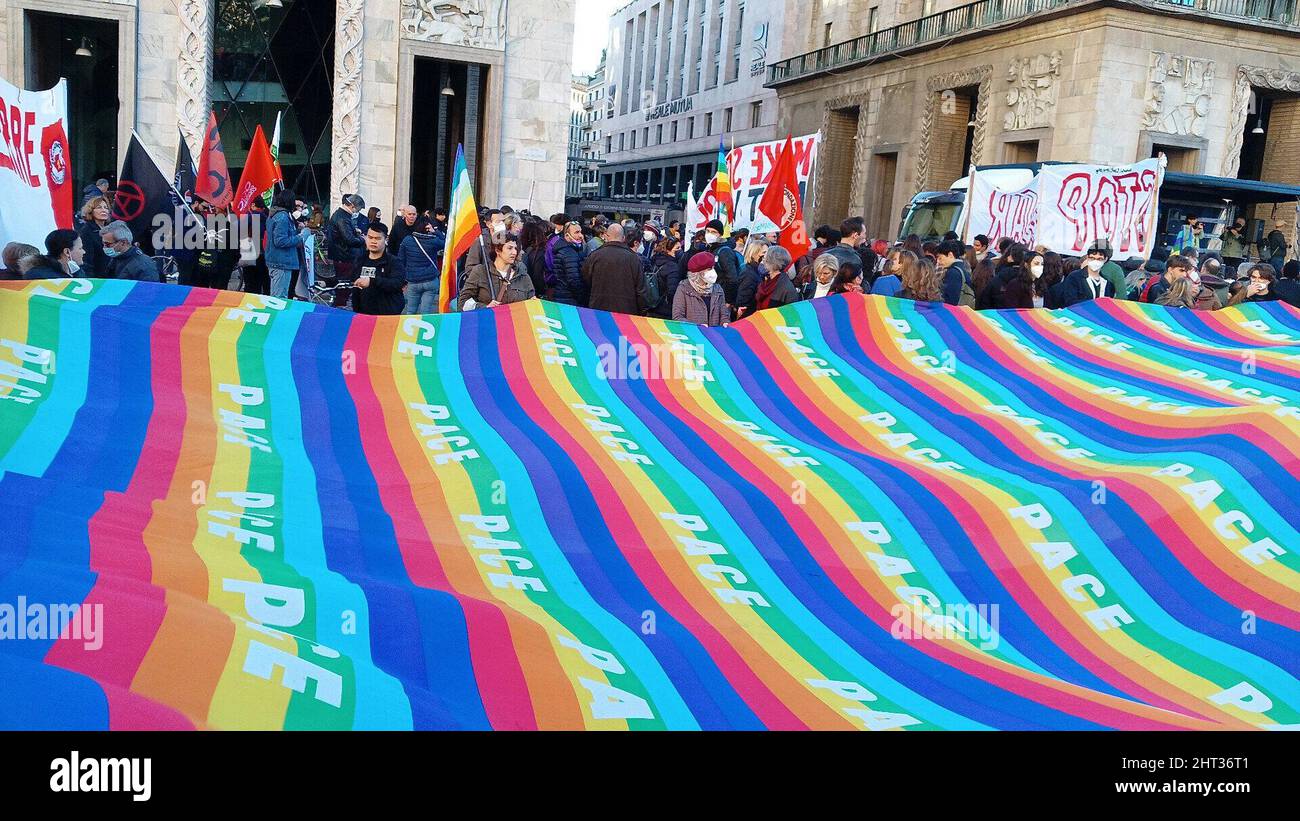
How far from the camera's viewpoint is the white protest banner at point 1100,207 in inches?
590

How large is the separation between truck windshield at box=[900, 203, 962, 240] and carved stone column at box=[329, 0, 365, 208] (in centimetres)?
1155

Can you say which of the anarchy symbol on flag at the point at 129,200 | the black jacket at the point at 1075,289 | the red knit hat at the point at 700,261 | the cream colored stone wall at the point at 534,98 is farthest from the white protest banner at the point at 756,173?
the cream colored stone wall at the point at 534,98

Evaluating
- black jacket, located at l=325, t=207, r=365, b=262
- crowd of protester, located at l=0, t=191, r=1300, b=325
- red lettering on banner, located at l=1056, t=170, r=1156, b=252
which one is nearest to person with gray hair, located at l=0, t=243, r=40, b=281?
crowd of protester, located at l=0, t=191, r=1300, b=325

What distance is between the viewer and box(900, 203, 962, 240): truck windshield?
20828 millimetres

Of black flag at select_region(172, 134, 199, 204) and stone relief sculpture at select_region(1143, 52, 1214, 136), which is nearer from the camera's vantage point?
black flag at select_region(172, 134, 199, 204)

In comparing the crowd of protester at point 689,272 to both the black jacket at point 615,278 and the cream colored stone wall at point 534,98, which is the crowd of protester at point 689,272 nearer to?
the black jacket at point 615,278

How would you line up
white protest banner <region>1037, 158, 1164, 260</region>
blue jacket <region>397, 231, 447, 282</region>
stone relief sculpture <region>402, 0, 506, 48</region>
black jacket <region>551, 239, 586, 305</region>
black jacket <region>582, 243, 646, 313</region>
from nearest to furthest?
black jacket <region>582, 243, 646, 313</region>
black jacket <region>551, 239, 586, 305</region>
blue jacket <region>397, 231, 447, 282</region>
white protest banner <region>1037, 158, 1164, 260</region>
stone relief sculpture <region>402, 0, 506, 48</region>

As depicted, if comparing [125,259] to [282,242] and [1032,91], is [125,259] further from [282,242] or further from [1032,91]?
[1032,91]

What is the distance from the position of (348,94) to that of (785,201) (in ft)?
42.5

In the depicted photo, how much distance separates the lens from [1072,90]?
30.3 meters

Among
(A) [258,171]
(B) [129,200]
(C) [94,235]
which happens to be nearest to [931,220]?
(A) [258,171]

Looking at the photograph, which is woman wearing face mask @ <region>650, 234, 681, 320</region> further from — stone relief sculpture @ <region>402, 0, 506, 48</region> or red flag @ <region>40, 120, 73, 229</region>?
stone relief sculpture @ <region>402, 0, 506, 48</region>

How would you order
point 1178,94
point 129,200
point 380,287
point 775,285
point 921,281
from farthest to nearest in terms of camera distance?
point 1178,94 < point 129,200 < point 380,287 < point 775,285 < point 921,281

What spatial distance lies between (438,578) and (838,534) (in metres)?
1.84
